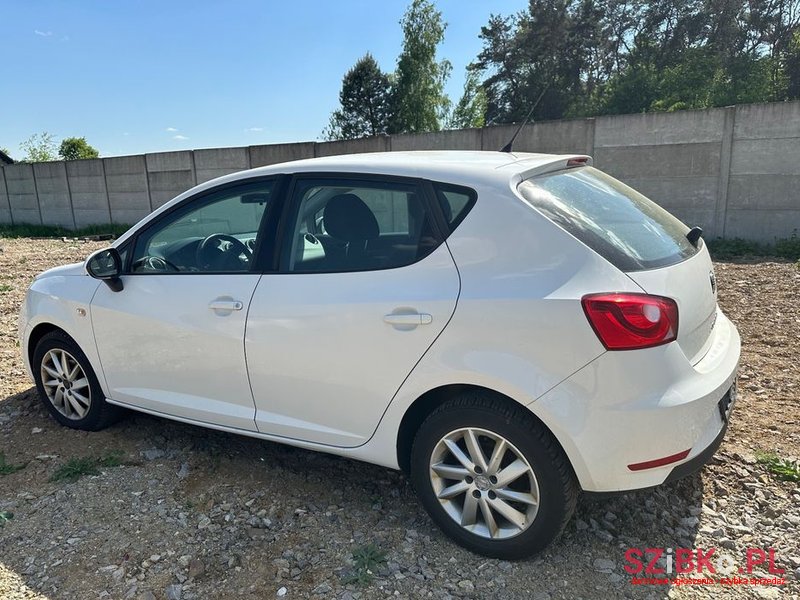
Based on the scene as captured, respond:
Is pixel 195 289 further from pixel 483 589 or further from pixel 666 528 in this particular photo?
→ pixel 666 528

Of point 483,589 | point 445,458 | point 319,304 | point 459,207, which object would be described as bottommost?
Answer: point 483,589

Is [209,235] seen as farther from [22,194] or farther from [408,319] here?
[22,194]

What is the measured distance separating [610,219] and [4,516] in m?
3.31

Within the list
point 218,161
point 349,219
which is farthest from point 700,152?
point 218,161

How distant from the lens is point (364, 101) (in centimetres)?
4575

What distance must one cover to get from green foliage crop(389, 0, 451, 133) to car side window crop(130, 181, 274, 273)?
37.4 metres

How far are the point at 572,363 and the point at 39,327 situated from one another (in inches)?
137

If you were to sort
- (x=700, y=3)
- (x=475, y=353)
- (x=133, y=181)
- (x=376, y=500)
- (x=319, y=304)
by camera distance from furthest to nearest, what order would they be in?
(x=700, y=3) < (x=133, y=181) < (x=376, y=500) < (x=319, y=304) < (x=475, y=353)

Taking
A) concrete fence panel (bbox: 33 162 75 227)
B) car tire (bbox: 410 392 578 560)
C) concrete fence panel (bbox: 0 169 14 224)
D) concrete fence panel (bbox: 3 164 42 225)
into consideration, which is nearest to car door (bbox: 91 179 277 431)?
car tire (bbox: 410 392 578 560)

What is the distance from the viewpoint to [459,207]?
94.8 inches

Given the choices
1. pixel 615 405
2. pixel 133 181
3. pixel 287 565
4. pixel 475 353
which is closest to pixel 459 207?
pixel 475 353

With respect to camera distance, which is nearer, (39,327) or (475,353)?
(475,353)

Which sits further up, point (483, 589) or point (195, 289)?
point (195, 289)

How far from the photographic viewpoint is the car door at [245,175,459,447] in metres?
2.40
